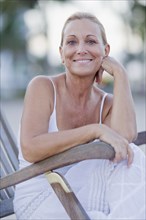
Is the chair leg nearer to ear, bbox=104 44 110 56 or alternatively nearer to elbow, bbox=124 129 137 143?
elbow, bbox=124 129 137 143

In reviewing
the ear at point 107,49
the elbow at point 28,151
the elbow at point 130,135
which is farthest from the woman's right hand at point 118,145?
the ear at point 107,49

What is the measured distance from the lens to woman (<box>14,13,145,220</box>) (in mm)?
2070

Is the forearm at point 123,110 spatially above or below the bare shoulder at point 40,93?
below

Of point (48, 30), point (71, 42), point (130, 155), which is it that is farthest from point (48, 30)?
point (130, 155)

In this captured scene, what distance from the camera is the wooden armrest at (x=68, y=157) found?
199cm

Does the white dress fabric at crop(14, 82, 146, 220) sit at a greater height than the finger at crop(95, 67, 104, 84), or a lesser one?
lesser

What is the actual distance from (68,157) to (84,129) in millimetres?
162

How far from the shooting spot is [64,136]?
2.16m

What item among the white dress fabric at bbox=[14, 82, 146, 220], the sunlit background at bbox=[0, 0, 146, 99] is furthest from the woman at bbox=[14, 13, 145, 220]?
the sunlit background at bbox=[0, 0, 146, 99]

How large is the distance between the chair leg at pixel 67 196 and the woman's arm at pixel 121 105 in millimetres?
376

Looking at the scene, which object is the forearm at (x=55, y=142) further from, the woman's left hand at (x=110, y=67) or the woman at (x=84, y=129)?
the woman's left hand at (x=110, y=67)

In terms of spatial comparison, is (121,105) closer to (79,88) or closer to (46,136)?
(79,88)

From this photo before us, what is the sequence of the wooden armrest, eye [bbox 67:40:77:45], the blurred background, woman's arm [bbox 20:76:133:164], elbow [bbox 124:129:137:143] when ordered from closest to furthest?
the wooden armrest → woman's arm [bbox 20:76:133:164] → elbow [bbox 124:129:137:143] → eye [bbox 67:40:77:45] → the blurred background

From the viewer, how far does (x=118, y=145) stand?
6.79ft
